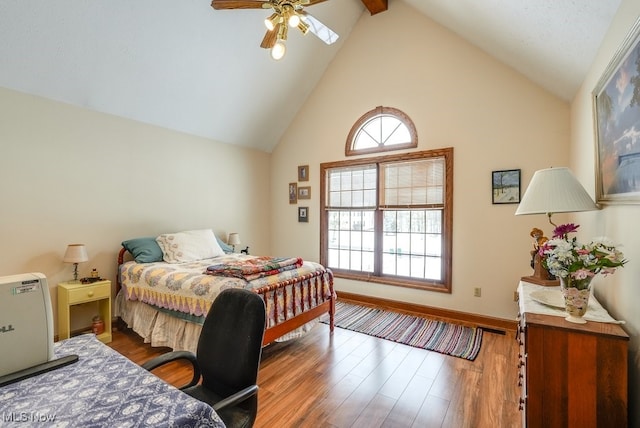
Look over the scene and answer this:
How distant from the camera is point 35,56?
8.61 ft

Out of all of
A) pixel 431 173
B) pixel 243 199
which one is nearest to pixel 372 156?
pixel 431 173

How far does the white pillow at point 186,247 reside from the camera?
3.41 meters

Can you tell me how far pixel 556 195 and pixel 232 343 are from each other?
6.27ft

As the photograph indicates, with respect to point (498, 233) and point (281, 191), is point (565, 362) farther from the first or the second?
point (281, 191)

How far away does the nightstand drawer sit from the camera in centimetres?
281

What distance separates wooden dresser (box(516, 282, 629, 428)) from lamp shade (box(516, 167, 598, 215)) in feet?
2.04

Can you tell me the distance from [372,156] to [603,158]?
2.69 metres

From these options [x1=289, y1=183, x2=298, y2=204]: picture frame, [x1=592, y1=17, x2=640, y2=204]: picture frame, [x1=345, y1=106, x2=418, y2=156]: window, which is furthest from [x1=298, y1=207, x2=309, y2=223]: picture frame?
[x1=592, y1=17, x2=640, y2=204]: picture frame

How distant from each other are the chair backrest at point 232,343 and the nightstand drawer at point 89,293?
2.22 m

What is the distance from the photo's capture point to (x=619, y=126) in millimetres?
1432

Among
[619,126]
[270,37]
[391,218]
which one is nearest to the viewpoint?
[619,126]

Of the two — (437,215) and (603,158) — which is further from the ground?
(603,158)

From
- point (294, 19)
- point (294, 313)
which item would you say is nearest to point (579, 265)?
point (294, 313)

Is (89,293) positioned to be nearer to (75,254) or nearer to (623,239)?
(75,254)
